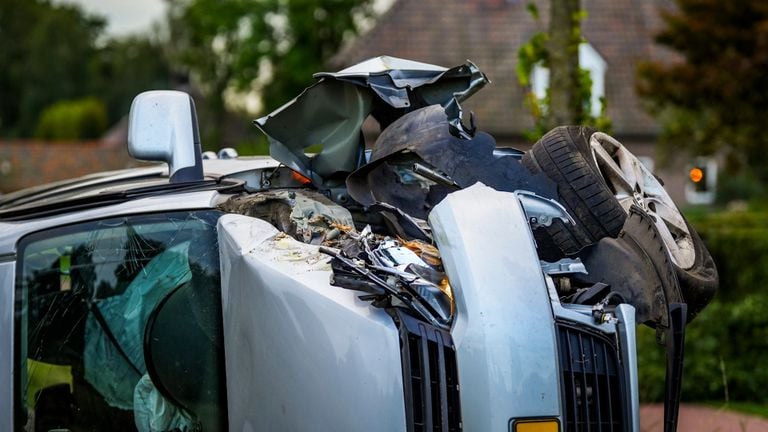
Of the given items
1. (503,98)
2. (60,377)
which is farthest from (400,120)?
(503,98)

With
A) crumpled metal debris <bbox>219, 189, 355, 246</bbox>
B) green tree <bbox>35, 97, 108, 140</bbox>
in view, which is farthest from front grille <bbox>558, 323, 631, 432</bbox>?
green tree <bbox>35, 97, 108, 140</bbox>

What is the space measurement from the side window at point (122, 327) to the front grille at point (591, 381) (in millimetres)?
1157

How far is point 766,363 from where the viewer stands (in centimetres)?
825

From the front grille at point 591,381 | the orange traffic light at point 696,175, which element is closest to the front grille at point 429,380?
the front grille at point 591,381

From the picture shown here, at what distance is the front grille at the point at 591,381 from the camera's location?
2924 mm

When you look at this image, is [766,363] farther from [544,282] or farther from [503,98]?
[503,98]

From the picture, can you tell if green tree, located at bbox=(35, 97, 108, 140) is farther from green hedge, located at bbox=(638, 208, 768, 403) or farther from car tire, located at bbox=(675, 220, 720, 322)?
car tire, located at bbox=(675, 220, 720, 322)

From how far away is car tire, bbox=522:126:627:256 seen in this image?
3428mm

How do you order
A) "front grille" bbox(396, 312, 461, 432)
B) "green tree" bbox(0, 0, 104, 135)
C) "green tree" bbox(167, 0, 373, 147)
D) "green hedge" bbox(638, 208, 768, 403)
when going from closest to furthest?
"front grille" bbox(396, 312, 461, 432)
"green hedge" bbox(638, 208, 768, 403)
"green tree" bbox(167, 0, 373, 147)
"green tree" bbox(0, 0, 104, 135)

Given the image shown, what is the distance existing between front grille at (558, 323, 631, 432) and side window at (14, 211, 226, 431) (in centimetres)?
116

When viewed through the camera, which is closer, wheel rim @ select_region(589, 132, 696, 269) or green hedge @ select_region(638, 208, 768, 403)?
wheel rim @ select_region(589, 132, 696, 269)

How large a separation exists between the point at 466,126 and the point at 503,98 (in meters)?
25.1

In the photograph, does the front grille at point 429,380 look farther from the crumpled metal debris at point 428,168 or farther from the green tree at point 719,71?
the green tree at point 719,71

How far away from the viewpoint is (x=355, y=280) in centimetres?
299
